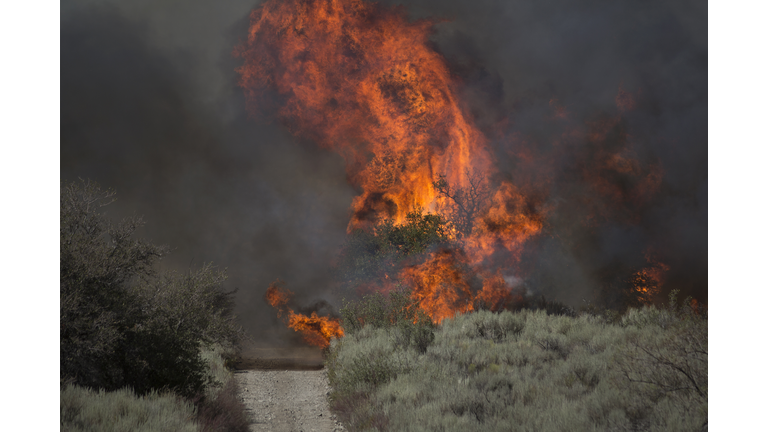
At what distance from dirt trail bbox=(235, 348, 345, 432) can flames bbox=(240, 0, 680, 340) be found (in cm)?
134

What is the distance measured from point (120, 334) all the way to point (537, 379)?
24.4 ft

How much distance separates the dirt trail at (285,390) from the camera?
8.96 m

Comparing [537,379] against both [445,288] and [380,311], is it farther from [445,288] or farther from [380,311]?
[445,288]

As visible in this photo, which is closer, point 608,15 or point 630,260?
point 608,15

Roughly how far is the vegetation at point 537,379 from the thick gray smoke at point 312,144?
3589 millimetres

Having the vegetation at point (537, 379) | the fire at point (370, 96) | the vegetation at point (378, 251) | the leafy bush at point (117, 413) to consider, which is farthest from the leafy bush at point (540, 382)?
the fire at point (370, 96)

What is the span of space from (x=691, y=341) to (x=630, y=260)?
27.2 ft

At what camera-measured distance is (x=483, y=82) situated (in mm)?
16703

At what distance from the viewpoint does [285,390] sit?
477 inches

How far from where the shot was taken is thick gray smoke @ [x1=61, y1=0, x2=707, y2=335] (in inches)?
466

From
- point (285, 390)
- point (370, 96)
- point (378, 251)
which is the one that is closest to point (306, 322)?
point (378, 251)

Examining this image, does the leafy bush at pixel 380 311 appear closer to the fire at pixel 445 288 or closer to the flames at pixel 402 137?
the fire at pixel 445 288
